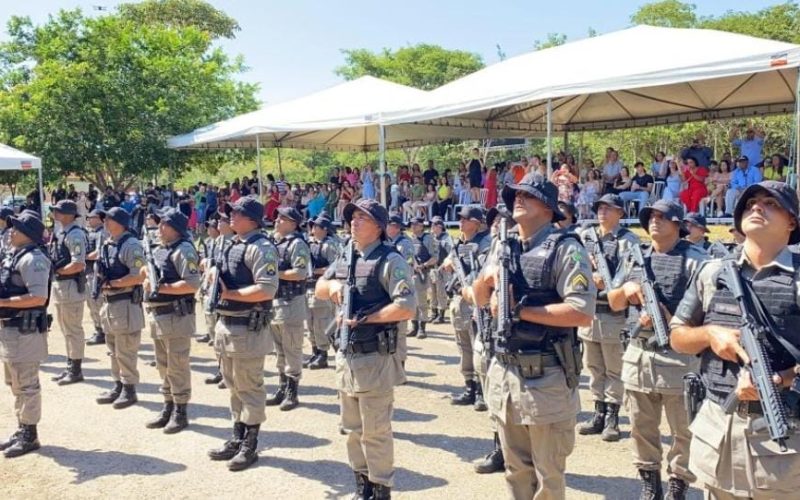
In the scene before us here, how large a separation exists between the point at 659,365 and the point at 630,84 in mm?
6675

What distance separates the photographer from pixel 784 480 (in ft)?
9.34

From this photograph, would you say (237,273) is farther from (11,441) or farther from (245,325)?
(11,441)

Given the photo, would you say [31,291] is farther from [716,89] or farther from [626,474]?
[716,89]

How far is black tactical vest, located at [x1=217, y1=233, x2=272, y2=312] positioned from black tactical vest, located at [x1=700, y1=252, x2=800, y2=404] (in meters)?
3.76

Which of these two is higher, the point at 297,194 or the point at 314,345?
the point at 297,194

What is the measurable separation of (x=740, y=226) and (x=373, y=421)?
2.68 m

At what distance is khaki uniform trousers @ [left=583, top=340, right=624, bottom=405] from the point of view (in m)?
6.32

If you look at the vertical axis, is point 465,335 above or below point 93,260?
below

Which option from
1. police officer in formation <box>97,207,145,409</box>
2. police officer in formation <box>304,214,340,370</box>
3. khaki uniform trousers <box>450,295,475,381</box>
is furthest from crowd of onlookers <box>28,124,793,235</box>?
police officer in formation <box>97,207,145,409</box>

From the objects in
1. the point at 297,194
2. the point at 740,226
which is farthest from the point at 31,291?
the point at 297,194

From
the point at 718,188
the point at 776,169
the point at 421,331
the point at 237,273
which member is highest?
the point at 776,169

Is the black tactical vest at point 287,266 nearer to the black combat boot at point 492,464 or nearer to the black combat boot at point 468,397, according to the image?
the black combat boot at point 468,397

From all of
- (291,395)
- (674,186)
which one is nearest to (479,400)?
(291,395)

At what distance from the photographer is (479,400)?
7316 mm
